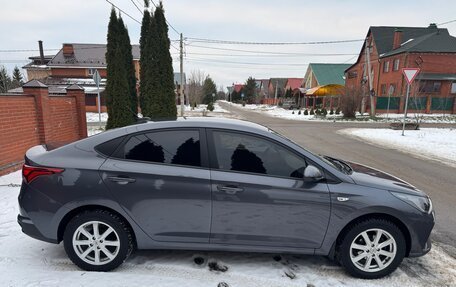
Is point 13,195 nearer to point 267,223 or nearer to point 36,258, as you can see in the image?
point 36,258

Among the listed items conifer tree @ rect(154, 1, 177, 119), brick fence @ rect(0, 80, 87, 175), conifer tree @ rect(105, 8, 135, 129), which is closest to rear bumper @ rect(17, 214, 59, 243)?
brick fence @ rect(0, 80, 87, 175)

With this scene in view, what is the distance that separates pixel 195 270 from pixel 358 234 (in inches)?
68.0

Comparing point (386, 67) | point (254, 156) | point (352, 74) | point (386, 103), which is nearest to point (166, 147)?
point (254, 156)

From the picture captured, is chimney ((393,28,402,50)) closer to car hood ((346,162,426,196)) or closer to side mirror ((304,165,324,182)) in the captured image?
car hood ((346,162,426,196))

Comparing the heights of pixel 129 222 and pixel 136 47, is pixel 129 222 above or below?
below

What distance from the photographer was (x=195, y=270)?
300cm

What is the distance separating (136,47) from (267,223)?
40.8 meters

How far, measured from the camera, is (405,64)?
97.9 feet

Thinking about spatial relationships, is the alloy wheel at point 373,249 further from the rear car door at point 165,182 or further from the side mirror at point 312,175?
the rear car door at point 165,182

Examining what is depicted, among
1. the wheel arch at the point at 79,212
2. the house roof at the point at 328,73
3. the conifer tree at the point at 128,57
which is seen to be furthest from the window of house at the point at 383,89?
the wheel arch at the point at 79,212

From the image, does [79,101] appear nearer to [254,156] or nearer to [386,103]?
[254,156]

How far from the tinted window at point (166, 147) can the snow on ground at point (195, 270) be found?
1150 millimetres

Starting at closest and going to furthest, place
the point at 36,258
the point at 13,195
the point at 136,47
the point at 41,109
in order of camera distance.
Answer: the point at 36,258 < the point at 13,195 < the point at 41,109 < the point at 136,47

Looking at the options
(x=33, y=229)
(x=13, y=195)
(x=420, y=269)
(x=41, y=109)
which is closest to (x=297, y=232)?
(x=420, y=269)
